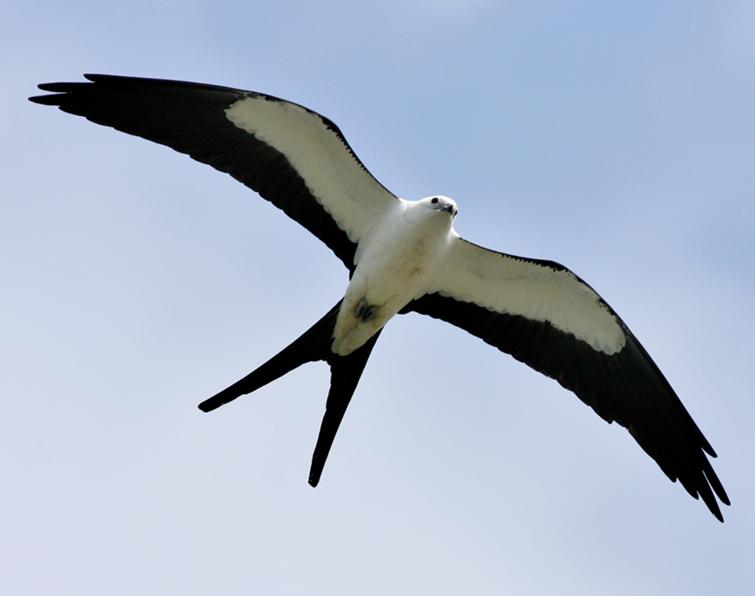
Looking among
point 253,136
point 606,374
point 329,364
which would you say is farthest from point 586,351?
point 253,136

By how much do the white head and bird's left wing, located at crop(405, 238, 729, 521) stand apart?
1.21 metres

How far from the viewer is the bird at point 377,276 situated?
14.2m

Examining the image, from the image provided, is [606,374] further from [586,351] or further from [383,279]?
[383,279]

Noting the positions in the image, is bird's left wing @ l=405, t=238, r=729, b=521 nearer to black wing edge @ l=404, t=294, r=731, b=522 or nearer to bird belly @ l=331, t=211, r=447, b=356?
black wing edge @ l=404, t=294, r=731, b=522

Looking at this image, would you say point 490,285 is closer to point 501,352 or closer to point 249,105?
point 501,352

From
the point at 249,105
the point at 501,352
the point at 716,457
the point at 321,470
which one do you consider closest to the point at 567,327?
the point at 501,352

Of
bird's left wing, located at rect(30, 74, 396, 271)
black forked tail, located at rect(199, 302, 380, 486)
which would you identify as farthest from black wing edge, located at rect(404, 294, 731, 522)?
bird's left wing, located at rect(30, 74, 396, 271)

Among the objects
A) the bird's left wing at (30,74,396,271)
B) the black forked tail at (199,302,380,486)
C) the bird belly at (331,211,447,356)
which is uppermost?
the bird's left wing at (30,74,396,271)

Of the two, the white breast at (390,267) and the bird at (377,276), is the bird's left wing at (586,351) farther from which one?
the white breast at (390,267)

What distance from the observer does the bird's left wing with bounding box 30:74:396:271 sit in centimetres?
1420

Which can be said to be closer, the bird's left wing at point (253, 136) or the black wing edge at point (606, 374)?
the bird's left wing at point (253, 136)

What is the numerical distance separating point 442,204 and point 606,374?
2703 mm

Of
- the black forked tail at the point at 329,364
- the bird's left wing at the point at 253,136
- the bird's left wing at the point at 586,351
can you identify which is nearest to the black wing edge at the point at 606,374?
the bird's left wing at the point at 586,351

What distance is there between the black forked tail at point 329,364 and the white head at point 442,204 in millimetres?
1303
